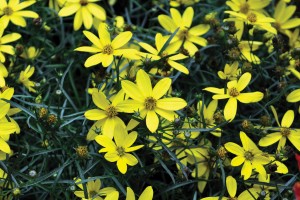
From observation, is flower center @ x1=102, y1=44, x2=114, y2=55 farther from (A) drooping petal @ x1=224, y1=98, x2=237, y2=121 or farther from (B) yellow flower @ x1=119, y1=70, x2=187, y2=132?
(A) drooping petal @ x1=224, y1=98, x2=237, y2=121

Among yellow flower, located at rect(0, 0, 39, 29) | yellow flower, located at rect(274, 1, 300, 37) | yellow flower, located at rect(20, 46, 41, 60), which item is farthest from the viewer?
yellow flower, located at rect(274, 1, 300, 37)

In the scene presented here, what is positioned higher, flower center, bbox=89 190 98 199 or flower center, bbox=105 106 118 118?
flower center, bbox=105 106 118 118

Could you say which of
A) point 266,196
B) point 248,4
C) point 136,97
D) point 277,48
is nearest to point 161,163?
point 136,97

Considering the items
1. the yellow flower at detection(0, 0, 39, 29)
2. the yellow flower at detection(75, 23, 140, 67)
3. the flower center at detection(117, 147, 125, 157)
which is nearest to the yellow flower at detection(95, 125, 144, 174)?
the flower center at detection(117, 147, 125, 157)

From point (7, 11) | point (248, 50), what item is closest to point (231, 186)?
point (248, 50)

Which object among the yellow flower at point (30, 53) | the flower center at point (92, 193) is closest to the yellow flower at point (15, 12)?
the yellow flower at point (30, 53)

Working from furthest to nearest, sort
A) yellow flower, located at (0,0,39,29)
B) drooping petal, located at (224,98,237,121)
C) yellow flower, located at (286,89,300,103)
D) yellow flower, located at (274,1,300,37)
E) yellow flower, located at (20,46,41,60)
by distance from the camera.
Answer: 1. yellow flower, located at (274,1,300,37)
2. yellow flower, located at (20,46,41,60)
3. yellow flower, located at (0,0,39,29)
4. yellow flower, located at (286,89,300,103)
5. drooping petal, located at (224,98,237,121)

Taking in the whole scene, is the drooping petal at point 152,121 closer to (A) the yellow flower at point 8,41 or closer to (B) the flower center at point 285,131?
(B) the flower center at point 285,131

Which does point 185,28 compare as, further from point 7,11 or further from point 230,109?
point 7,11
